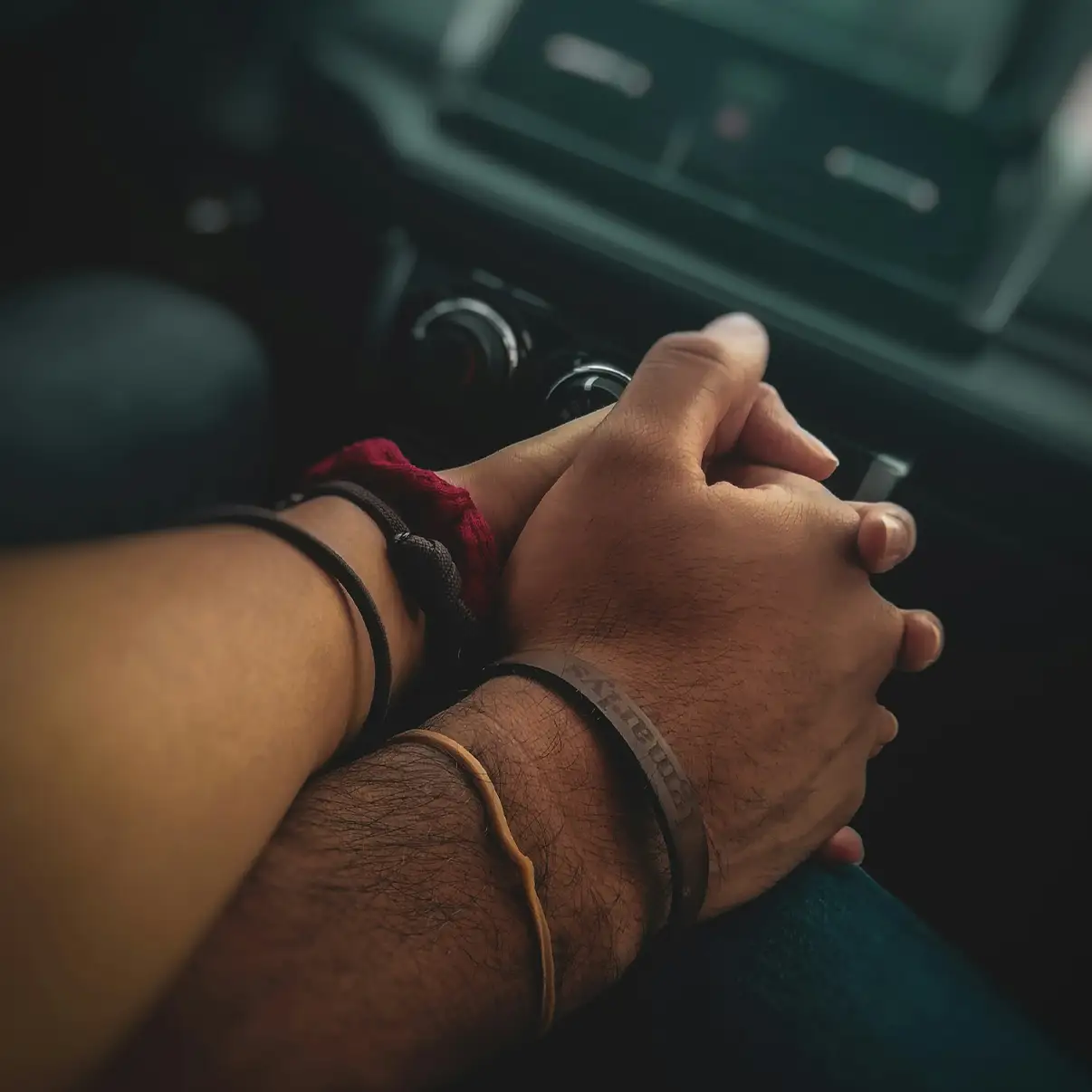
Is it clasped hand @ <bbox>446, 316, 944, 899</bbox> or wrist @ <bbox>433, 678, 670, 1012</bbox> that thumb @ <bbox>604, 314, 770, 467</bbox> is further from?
wrist @ <bbox>433, 678, 670, 1012</bbox>

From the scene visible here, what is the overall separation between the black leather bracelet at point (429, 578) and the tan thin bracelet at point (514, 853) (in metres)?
0.10

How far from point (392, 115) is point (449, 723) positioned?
35.1 inches

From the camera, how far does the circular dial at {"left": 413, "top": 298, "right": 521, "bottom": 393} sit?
2.44 ft

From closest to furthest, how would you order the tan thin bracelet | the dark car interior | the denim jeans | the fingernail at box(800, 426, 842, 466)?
the tan thin bracelet → the denim jeans → the fingernail at box(800, 426, 842, 466) → the dark car interior

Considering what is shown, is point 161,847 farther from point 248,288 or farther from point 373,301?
point 248,288

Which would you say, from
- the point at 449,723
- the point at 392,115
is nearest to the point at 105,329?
the point at 392,115

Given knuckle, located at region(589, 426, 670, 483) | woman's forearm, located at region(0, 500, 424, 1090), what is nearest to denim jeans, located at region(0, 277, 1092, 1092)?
woman's forearm, located at region(0, 500, 424, 1090)

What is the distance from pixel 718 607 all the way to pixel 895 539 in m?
0.14

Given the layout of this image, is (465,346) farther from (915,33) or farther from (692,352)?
(915,33)

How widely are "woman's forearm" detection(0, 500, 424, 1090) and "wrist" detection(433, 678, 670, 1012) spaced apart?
0.11 m

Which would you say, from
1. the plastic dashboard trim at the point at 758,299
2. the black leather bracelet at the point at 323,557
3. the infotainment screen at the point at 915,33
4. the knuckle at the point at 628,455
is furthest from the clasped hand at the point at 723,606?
the infotainment screen at the point at 915,33

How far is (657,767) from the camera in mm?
502

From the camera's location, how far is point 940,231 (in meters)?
0.94

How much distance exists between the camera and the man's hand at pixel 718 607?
578mm
